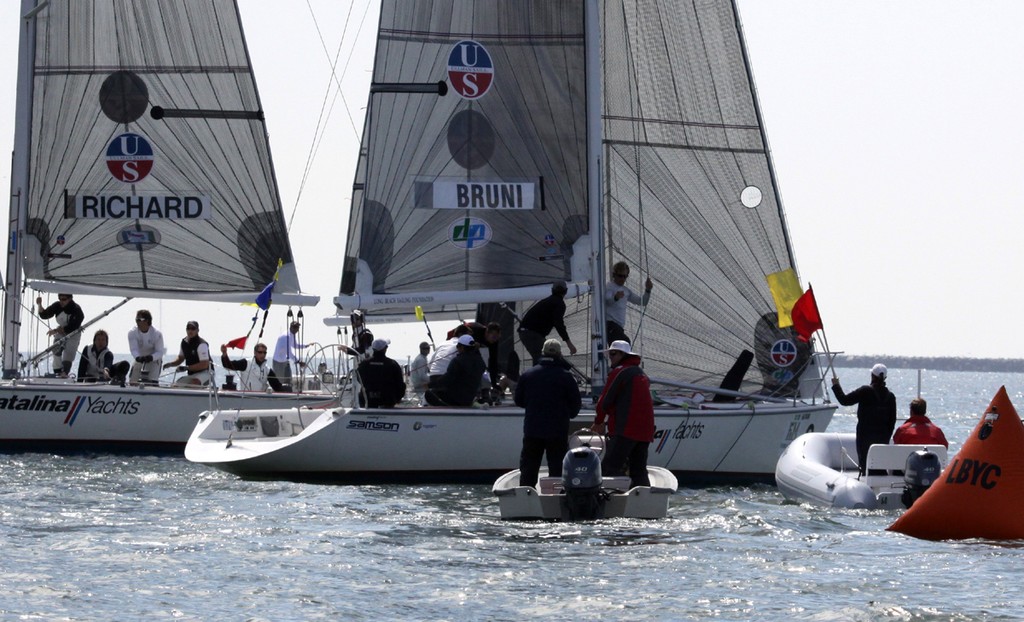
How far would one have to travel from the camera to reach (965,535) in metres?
13.8

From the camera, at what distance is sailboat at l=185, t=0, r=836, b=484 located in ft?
63.6

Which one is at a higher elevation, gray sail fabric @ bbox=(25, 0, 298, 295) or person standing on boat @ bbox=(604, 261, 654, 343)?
gray sail fabric @ bbox=(25, 0, 298, 295)

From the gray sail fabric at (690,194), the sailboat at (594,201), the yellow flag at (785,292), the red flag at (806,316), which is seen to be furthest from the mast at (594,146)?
the red flag at (806,316)

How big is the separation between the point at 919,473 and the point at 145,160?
1237 cm

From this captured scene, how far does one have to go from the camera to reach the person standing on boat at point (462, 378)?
17781 millimetres

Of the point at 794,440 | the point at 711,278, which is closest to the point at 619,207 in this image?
the point at 711,278

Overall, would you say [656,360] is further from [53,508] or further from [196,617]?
[196,617]

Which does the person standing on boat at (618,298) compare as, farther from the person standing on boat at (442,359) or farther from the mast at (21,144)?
the mast at (21,144)

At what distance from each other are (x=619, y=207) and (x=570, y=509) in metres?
7.74

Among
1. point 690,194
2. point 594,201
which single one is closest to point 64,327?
point 594,201

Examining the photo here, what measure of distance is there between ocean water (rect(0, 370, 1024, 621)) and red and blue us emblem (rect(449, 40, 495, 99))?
5.72 m

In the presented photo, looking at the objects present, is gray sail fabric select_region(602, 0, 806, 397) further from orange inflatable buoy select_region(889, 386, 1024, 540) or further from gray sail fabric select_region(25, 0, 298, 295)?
orange inflatable buoy select_region(889, 386, 1024, 540)

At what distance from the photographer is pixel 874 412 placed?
1725 centimetres

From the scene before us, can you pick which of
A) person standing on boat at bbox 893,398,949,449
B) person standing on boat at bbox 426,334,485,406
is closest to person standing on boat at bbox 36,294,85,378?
person standing on boat at bbox 426,334,485,406
